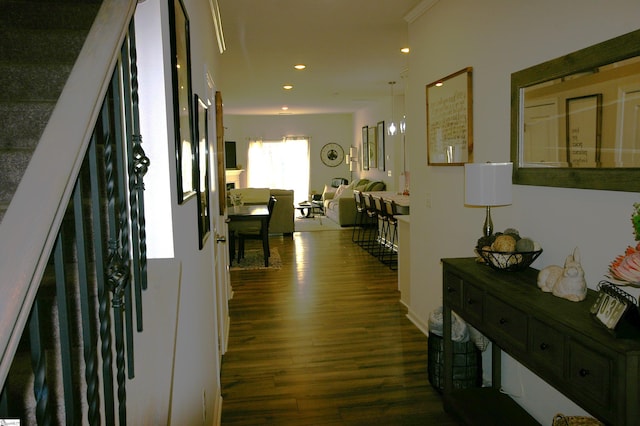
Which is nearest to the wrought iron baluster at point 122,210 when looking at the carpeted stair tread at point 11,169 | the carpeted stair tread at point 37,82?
the carpeted stair tread at point 11,169

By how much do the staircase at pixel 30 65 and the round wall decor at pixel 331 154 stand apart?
11.7m

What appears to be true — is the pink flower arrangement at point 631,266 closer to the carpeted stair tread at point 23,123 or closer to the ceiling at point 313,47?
the carpeted stair tread at point 23,123

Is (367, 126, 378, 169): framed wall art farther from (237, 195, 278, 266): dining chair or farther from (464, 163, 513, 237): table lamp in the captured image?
(464, 163, 513, 237): table lamp

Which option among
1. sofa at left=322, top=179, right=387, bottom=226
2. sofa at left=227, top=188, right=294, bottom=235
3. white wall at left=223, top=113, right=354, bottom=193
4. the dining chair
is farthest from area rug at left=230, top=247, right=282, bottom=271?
white wall at left=223, top=113, right=354, bottom=193

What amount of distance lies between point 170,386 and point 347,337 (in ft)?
9.45

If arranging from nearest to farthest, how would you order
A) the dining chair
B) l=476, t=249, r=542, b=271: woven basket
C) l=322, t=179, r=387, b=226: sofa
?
l=476, t=249, r=542, b=271: woven basket → the dining chair → l=322, t=179, r=387, b=226: sofa

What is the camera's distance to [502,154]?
2961mm

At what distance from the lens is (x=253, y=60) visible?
610cm

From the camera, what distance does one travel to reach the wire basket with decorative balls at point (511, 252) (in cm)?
246

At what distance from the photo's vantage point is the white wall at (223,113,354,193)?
1365 centimetres

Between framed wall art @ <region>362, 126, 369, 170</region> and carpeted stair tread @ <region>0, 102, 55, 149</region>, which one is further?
framed wall art @ <region>362, 126, 369, 170</region>

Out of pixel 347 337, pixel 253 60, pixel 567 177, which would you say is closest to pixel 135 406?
pixel 567 177

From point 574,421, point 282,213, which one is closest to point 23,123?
point 574,421

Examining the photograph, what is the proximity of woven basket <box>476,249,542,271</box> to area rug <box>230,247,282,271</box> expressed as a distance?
4576mm
